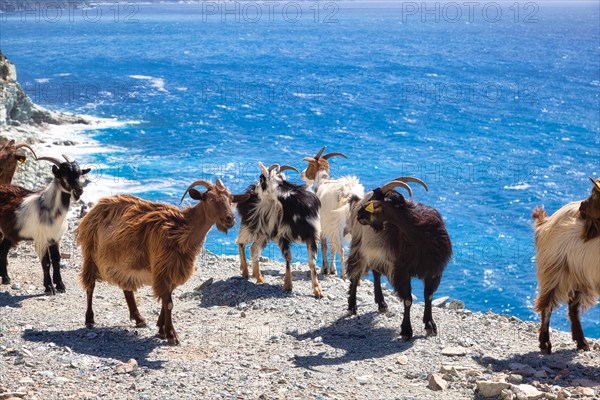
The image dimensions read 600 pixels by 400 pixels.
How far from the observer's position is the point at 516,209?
27.8 m

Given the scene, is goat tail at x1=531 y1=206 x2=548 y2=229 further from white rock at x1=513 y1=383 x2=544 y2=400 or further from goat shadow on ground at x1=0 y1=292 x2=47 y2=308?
goat shadow on ground at x1=0 y1=292 x2=47 y2=308

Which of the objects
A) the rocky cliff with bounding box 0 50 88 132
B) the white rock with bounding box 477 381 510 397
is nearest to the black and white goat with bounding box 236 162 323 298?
the white rock with bounding box 477 381 510 397

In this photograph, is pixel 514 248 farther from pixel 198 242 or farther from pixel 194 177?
pixel 198 242

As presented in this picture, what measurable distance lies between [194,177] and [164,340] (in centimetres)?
2125

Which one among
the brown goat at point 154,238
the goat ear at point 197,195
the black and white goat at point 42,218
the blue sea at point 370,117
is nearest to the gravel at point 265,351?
the black and white goat at point 42,218

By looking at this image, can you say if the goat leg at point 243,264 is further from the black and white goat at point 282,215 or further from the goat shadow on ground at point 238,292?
the black and white goat at point 282,215

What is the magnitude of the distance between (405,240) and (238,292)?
10.4ft

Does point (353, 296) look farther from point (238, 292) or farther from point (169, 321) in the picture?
point (169, 321)

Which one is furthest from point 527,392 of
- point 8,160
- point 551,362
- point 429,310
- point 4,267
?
point 8,160

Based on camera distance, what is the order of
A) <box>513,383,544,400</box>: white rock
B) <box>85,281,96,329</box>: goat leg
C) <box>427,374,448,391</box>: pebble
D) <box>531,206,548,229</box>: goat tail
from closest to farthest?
<box>513,383,544,400</box>: white rock
<box>427,374,448,391</box>: pebble
<box>85,281,96,329</box>: goat leg
<box>531,206,548,229</box>: goat tail

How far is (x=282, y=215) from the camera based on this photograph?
1209cm

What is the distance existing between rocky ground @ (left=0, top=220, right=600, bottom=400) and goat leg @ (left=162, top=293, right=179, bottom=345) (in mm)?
98

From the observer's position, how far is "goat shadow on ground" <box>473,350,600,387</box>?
8.52 metres

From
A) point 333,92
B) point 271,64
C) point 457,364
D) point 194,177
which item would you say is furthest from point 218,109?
point 457,364
